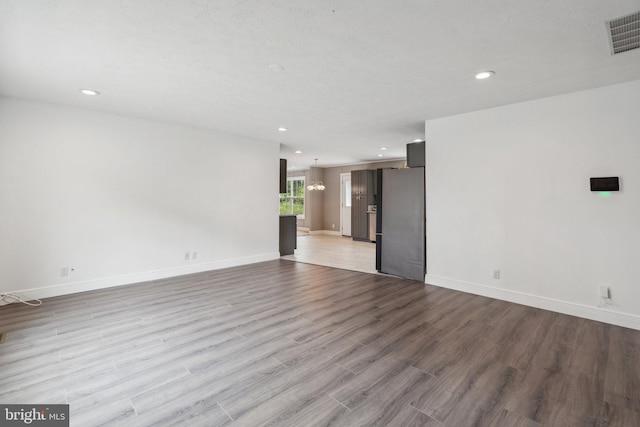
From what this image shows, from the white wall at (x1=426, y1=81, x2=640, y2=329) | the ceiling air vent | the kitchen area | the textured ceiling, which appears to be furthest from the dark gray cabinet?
the ceiling air vent

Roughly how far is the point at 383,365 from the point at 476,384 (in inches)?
25.7

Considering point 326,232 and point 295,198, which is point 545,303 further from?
point 295,198

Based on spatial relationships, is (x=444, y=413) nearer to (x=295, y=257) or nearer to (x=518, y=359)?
(x=518, y=359)

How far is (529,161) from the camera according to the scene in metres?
3.63

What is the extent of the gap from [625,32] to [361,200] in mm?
7474

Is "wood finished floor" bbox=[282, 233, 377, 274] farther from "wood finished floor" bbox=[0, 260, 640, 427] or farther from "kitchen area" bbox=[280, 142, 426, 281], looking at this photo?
"wood finished floor" bbox=[0, 260, 640, 427]

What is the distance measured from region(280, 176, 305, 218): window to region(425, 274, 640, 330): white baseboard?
7.91 metres

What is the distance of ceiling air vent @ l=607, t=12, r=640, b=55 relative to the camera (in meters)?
2.01

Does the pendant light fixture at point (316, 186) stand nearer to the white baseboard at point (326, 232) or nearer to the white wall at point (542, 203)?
the white baseboard at point (326, 232)

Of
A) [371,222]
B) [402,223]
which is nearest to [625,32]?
[402,223]

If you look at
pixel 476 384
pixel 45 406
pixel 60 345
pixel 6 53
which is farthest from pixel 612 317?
pixel 6 53

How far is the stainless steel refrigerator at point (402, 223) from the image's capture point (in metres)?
4.70

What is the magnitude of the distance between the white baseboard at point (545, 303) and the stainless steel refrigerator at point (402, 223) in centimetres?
44

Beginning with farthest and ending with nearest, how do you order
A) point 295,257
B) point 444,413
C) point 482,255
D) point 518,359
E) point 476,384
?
point 295,257 < point 482,255 < point 518,359 < point 476,384 < point 444,413
